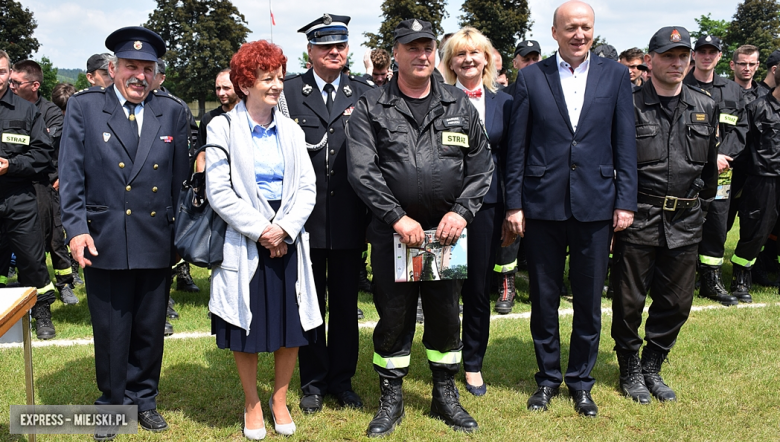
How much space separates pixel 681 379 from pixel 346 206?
2.97m

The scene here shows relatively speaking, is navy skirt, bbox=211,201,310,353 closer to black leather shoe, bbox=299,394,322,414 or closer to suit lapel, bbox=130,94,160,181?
black leather shoe, bbox=299,394,322,414

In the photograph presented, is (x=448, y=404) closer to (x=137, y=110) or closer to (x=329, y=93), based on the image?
(x=329, y=93)

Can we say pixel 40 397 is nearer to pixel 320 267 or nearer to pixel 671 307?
pixel 320 267

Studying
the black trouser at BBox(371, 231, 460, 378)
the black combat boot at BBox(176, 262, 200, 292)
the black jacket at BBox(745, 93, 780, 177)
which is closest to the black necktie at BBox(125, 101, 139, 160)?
the black trouser at BBox(371, 231, 460, 378)

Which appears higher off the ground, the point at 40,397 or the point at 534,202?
the point at 534,202

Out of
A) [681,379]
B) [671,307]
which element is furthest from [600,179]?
[681,379]

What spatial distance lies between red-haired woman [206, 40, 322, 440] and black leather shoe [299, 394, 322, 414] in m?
0.38

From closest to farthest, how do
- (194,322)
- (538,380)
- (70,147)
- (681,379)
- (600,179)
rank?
1. (70,147)
2. (600,179)
3. (538,380)
4. (681,379)
5. (194,322)

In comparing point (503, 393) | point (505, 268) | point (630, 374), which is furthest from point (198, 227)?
point (505, 268)

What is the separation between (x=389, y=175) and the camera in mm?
→ 3871

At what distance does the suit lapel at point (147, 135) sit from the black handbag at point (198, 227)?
34 cm

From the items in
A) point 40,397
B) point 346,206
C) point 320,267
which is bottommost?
point 40,397

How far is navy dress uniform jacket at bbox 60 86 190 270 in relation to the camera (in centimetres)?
382

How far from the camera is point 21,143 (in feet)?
19.2
